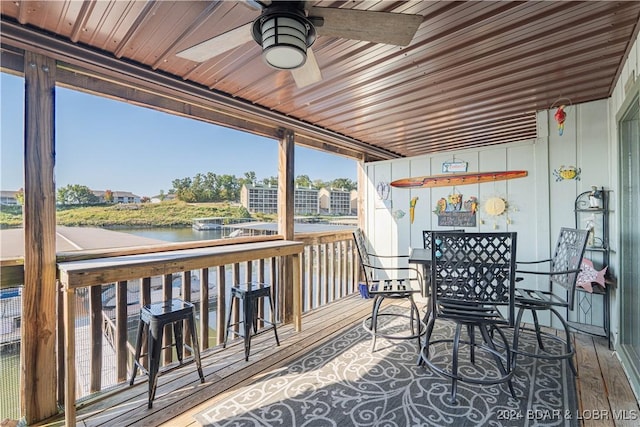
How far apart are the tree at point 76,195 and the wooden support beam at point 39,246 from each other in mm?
159

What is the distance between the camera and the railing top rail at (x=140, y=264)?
1.84 meters

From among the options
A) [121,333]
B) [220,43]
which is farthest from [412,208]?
[121,333]

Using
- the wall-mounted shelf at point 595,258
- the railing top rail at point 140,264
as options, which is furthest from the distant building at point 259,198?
the wall-mounted shelf at point 595,258

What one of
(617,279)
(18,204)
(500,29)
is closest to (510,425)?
(617,279)

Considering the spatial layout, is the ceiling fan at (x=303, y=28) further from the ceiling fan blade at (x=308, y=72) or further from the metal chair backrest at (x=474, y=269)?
the metal chair backrest at (x=474, y=269)

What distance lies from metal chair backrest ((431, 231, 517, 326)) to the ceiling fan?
1.35 m

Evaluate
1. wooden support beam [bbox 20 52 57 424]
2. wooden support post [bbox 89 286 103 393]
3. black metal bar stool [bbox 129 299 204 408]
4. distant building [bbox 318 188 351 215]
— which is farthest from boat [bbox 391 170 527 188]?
wooden support beam [bbox 20 52 57 424]

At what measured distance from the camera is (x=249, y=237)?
3.43 metres

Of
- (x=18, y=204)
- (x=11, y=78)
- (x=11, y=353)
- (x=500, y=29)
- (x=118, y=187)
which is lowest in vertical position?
(x=11, y=353)

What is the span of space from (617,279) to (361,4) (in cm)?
313

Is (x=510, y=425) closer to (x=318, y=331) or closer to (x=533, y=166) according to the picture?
(x=318, y=331)

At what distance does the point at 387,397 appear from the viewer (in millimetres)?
2109

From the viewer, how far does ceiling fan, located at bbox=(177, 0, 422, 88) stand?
4.84ft

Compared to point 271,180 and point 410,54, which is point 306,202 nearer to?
point 271,180
